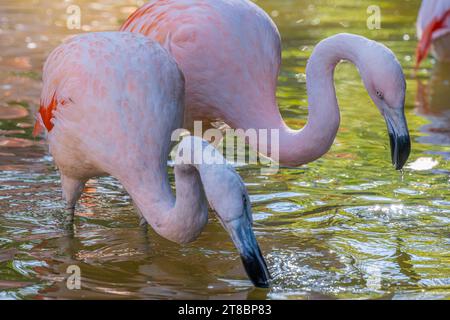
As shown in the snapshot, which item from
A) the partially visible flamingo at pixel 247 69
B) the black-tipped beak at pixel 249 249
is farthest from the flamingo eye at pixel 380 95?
the black-tipped beak at pixel 249 249

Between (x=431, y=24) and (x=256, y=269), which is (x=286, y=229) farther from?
(x=431, y=24)

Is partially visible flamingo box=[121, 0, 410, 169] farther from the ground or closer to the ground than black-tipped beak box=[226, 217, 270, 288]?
farther from the ground

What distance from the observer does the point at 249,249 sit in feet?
15.5

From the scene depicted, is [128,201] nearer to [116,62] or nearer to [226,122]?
[226,122]

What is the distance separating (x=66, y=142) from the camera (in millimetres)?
5809

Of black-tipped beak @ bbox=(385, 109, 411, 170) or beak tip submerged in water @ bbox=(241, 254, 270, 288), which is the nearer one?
beak tip submerged in water @ bbox=(241, 254, 270, 288)

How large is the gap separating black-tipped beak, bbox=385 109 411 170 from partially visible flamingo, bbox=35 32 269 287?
125 cm

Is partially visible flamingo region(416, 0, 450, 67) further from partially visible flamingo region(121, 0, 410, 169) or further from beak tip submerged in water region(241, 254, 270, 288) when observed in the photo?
beak tip submerged in water region(241, 254, 270, 288)

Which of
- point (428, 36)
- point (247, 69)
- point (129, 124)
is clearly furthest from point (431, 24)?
point (129, 124)

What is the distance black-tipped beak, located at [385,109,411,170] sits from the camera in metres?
5.58

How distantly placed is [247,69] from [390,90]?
1114mm

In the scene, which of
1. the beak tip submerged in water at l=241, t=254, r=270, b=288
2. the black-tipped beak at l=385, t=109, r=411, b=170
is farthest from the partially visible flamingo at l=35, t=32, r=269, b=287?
the black-tipped beak at l=385, t=109, r=411, b=170

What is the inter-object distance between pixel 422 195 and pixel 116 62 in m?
2.58
